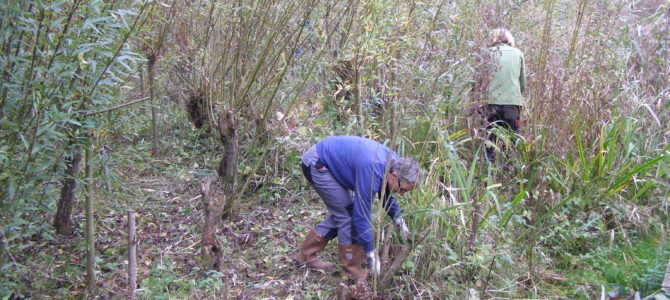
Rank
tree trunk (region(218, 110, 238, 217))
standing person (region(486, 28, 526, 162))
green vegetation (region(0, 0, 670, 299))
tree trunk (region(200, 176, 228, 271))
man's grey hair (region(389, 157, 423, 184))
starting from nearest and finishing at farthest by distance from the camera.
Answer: green vegetation (region(0, 0, 670, 299)) < man's grey hair (region(389, 157, 423, 184)) < tree trunk (region(200, 176, 228, 271)) < tree trunk (region(218, 110, 238, 217)) < standing person (region(486, 28, 526, 162))

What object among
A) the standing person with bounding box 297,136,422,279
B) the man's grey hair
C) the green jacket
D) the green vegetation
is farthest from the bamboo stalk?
the green jacket

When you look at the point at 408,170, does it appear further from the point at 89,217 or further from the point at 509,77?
the point at 509,77

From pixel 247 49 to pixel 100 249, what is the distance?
6.64ft

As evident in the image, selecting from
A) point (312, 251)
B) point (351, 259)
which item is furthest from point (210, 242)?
→ point (351, 259)

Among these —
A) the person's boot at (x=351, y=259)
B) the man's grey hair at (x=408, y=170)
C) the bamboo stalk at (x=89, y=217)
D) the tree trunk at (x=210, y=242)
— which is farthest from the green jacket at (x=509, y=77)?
the bamboo stalk at (x=89, y=217)

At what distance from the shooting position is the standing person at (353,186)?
128 inches

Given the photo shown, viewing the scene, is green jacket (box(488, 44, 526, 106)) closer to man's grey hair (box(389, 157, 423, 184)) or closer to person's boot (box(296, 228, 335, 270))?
man's grey hair (box(389, 157, 423, 184))

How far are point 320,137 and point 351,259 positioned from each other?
1808mm

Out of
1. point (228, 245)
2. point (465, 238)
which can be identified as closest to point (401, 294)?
point (465, 238)

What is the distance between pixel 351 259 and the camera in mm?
3604

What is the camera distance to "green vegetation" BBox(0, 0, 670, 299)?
8.93ft

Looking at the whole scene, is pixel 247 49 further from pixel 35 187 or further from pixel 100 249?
pixel 35 187

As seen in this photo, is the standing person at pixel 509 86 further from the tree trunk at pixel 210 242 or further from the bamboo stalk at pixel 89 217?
the bamboo stalk at pixel 89 217

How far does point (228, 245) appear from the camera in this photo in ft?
13.8
